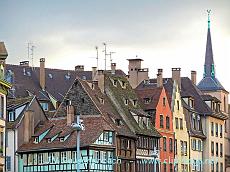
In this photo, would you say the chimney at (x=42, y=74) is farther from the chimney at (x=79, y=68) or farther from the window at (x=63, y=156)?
the window at (x=63, y=156)

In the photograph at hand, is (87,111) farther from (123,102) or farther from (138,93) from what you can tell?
(138,93)

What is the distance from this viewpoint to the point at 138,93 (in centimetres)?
10856

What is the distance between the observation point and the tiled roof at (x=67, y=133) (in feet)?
302

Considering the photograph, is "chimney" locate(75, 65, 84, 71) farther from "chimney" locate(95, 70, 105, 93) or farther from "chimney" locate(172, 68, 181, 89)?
"chimney" locate(95, 70, 105, 93)

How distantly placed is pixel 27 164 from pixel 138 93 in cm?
1821

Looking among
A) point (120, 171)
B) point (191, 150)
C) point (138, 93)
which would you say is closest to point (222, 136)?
point (191, 150)

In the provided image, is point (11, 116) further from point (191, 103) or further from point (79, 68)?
point (79, 68)

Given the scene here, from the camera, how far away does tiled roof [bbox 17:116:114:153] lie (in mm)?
92062

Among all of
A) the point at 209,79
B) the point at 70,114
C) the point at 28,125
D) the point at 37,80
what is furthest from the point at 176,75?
the point at 28,125

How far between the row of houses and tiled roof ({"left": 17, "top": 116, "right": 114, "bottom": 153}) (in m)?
0.09

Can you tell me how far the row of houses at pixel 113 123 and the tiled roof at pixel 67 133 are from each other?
0.09 m

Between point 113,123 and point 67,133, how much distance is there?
489 cm

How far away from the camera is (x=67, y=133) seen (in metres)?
93.8

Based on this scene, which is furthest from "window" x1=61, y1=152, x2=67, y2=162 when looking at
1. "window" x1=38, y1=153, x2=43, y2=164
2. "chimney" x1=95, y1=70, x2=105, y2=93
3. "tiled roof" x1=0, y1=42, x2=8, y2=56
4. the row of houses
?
"tiled roof" x1=0, y1=42, x2=8, y2=56
